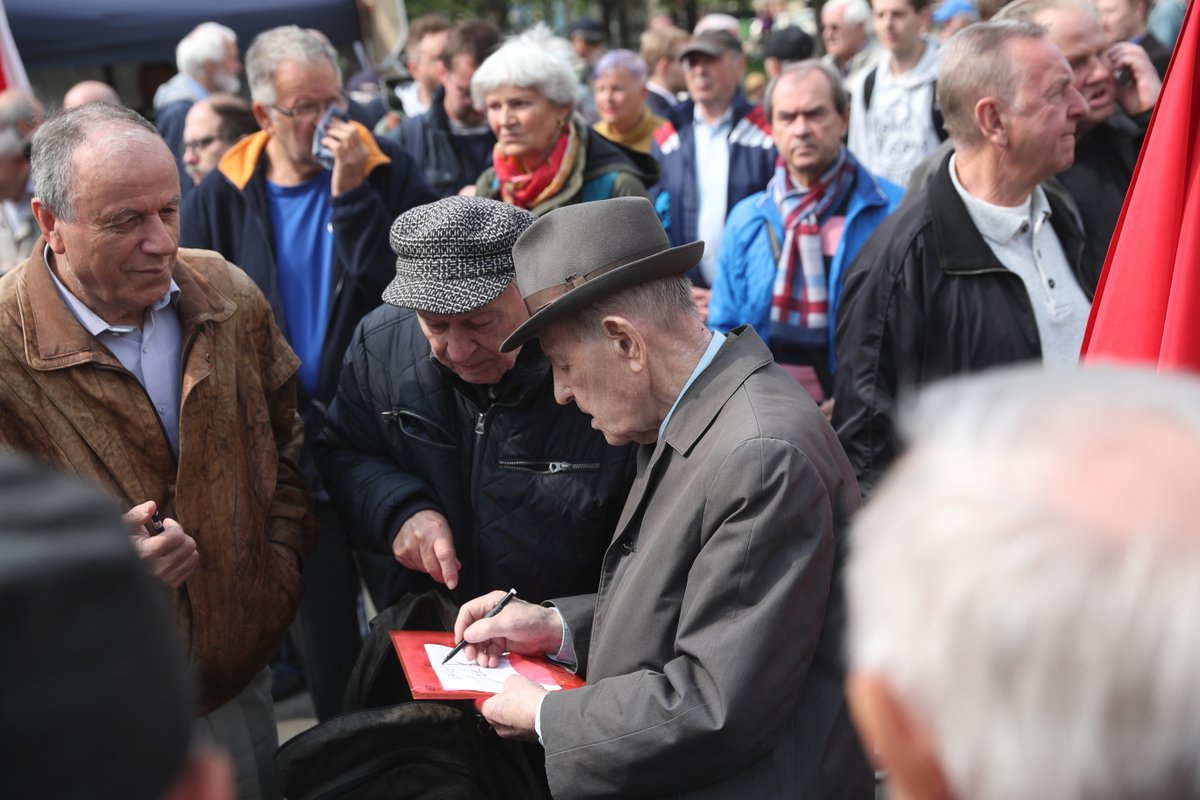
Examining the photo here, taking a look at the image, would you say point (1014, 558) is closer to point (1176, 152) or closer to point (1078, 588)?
point (1078, 588)

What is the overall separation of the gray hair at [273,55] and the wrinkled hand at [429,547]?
2.00 meters

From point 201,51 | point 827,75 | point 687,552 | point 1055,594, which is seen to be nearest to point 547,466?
point 687,552

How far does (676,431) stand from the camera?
225 centimetres

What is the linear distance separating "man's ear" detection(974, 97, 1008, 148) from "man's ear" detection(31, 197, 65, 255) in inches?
96.0

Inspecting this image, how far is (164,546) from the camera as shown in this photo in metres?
2.54

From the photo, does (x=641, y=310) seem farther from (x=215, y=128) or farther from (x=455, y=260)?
(x=215, y=128)

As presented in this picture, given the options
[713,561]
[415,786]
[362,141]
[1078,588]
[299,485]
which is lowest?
[415,786]

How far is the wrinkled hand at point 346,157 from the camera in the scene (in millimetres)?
3947

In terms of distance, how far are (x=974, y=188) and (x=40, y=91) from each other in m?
10.7

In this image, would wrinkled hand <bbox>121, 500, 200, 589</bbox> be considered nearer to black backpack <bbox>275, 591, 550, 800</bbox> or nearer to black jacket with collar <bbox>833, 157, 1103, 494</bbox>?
black backpack <bbox>275, 591, 550, 800</bbox>

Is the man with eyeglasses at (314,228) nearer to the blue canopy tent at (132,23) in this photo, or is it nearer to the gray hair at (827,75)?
the gray hair at (827,75)

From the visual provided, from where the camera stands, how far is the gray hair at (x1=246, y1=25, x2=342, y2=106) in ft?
13.8

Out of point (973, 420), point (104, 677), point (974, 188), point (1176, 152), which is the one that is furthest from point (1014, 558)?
point (974, 188)

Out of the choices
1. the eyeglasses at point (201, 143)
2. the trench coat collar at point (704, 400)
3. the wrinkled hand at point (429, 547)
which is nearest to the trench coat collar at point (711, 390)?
the trench coat collar at point (704, 400)
